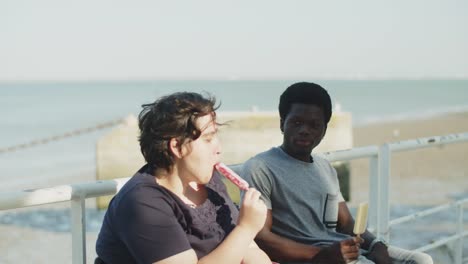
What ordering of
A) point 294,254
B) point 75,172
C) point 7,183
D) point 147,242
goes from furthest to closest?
point 75,172, point 7,183, point 294,254, point 147,242

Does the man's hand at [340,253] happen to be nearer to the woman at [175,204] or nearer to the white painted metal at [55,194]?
the woman at [175,204]

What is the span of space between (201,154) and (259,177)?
570 mm

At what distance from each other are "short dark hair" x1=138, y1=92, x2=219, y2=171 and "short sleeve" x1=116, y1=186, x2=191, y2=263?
0.14 metres

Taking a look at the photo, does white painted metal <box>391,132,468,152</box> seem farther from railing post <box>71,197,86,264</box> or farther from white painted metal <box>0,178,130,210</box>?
railing post <box>71,197,86,264</box>

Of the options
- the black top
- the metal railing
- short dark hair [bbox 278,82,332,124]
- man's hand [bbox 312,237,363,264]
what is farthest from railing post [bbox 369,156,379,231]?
the black top

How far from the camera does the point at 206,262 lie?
1.89 metres

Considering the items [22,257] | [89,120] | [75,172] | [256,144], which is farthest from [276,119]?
[89,120]

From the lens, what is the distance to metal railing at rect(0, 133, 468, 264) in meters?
2.10

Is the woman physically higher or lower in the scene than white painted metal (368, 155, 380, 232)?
higher

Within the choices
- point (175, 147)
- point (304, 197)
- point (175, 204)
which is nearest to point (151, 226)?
point (175, 204)

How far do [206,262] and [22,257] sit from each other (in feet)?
22.4

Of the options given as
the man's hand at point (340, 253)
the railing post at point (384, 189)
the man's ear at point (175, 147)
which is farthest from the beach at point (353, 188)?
the man's ear at point (175, 147)

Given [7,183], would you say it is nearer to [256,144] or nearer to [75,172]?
[75,172]

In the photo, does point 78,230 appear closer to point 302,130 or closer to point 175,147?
point 175,147
